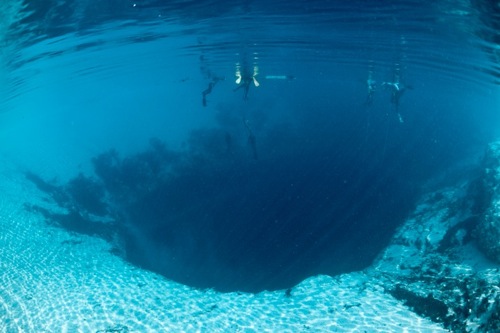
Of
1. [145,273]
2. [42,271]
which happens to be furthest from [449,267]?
[42,271]

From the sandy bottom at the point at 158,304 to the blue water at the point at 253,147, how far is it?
12.2 ft

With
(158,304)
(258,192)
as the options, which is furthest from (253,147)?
(158,304)

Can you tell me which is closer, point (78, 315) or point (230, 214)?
point (78, 315)

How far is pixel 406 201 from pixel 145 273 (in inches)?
493

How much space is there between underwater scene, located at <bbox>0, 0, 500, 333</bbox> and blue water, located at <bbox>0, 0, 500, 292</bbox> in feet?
0.39

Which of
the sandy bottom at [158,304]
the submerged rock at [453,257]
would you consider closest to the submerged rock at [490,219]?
the submerged rock at [453,257]

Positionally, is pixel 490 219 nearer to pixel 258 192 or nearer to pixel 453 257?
pixel 453 257

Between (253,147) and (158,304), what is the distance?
34.5ft

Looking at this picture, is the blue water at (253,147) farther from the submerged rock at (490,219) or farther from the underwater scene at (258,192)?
the submerged rock at (490,219)

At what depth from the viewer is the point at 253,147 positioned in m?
17.5

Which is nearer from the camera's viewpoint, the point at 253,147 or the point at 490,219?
the point at 490,219

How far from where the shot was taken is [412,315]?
22.9ft

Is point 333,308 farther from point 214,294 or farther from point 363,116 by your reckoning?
point 363,116

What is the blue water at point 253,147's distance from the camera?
1228 centimetres
